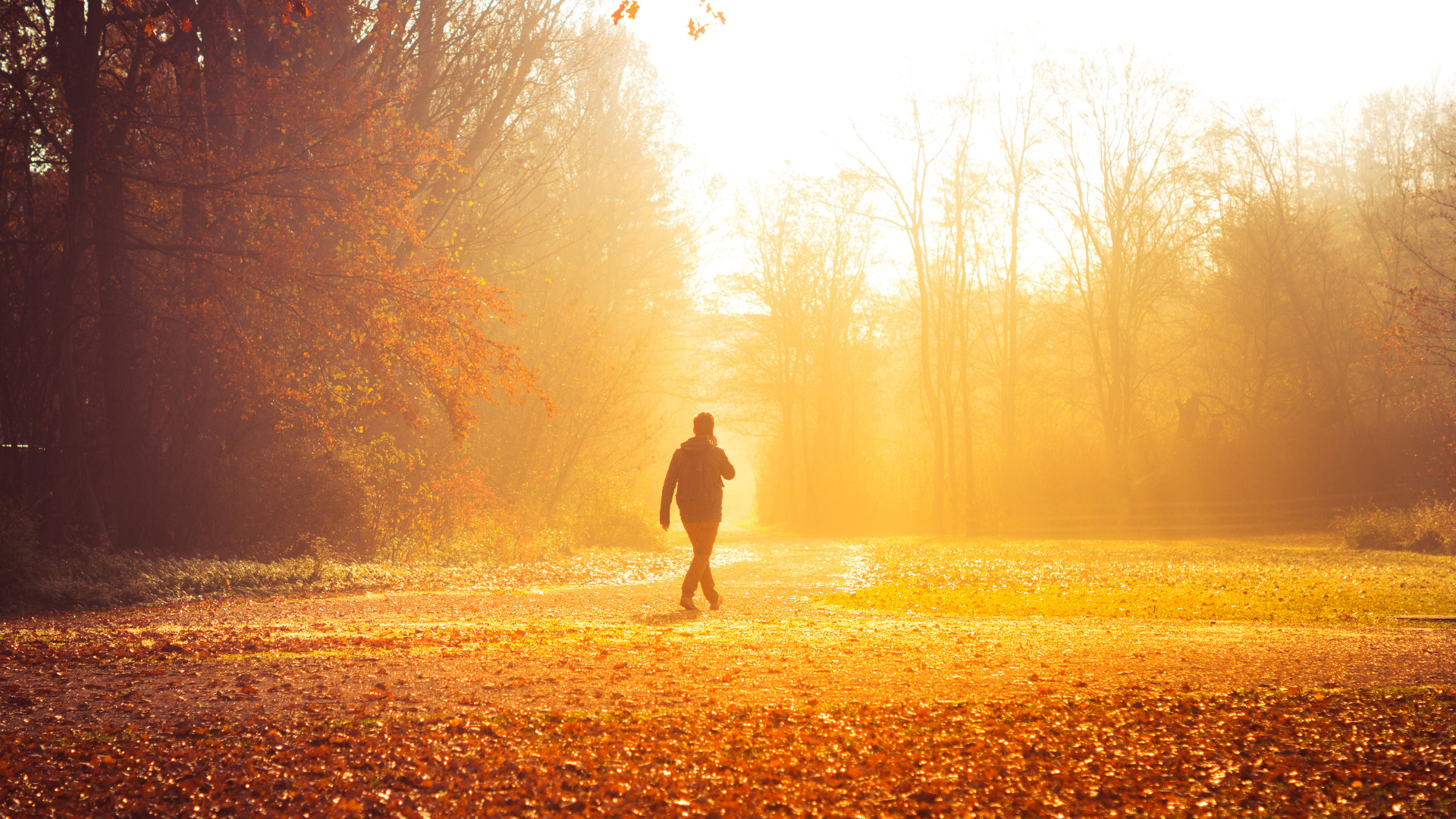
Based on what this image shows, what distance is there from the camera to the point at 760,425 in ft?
154

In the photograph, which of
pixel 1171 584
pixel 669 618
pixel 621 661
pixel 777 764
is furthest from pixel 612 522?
pixel 777 764

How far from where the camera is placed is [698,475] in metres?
9.34

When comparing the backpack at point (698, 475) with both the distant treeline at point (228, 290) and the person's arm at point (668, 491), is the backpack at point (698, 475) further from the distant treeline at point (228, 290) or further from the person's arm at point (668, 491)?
the distant treeline at point (228, 290)

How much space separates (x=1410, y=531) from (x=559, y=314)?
2047 cm

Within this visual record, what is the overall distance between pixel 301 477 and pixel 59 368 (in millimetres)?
3790

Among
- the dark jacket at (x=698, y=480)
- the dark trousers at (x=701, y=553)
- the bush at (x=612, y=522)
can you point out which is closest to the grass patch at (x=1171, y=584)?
the dark trousers at (x=701, y=553)

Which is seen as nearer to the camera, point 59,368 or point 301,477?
point 59,368

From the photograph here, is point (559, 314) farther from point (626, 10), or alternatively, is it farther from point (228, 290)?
point (626, 10)

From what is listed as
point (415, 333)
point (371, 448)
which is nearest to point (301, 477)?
point (371, 448)

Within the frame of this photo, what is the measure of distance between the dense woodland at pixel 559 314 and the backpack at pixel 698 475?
5.49m

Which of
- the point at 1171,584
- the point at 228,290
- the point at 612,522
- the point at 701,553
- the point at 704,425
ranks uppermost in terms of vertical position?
the point at 228,290

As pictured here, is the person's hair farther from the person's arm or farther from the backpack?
the person's arm

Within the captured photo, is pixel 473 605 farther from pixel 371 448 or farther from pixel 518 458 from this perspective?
pixel 518 458

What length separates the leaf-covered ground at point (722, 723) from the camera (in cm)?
348
